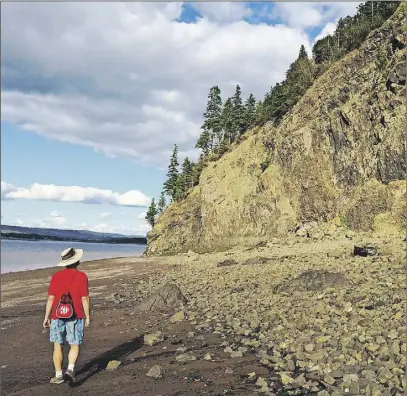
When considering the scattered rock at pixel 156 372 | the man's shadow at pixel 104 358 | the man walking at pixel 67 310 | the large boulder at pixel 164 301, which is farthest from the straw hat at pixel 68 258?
the large boulder at pixel 164 301

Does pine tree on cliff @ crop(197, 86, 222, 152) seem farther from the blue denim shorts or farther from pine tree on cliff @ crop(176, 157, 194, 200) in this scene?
the blue denim shorts

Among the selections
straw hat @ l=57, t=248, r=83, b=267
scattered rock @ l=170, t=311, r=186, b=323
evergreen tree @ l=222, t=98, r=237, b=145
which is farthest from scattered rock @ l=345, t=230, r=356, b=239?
evergreen tree @ l=222, t=98, r=237, b=145

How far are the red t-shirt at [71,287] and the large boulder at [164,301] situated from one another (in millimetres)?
6481

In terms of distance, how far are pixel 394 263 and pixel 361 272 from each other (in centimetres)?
193

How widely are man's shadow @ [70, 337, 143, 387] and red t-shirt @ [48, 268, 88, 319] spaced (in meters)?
1.30

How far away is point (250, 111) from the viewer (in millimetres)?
73688

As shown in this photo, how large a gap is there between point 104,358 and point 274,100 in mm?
43849

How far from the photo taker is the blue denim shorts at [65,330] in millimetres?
7746

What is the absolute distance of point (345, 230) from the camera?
98.2 feet

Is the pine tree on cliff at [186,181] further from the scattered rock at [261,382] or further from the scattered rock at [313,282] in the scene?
the scattered rock at [261,382]

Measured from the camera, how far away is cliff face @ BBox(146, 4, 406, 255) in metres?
29.0

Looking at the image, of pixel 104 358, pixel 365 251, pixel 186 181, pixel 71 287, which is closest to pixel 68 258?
pixel 71 287

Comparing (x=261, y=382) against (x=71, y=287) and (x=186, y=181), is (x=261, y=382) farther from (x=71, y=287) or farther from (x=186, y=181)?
(x=186, y=181)

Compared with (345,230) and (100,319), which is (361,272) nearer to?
(100,319)
